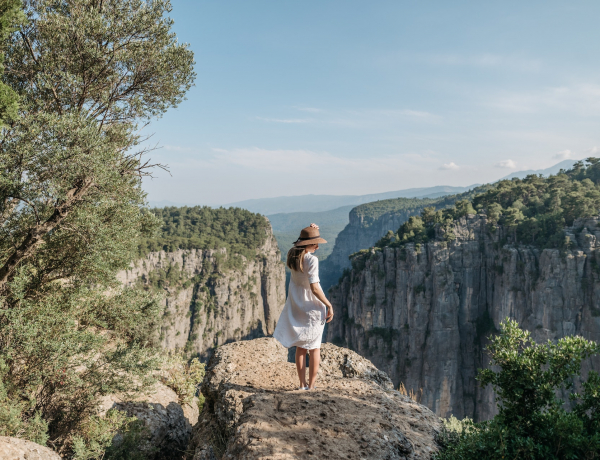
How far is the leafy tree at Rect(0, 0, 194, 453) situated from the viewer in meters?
7.38

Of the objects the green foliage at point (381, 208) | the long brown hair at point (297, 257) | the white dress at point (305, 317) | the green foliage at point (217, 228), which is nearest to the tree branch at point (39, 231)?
the long brown hair at point (297, 257)

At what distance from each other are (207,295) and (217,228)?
2171 cm

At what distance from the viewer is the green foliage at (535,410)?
3836 mm

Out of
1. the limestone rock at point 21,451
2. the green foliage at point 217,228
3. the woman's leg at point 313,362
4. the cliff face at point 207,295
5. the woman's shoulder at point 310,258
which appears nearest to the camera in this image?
the woman's shoulder at point 310,258

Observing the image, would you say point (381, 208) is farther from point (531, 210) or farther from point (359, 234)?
point (531, 210)

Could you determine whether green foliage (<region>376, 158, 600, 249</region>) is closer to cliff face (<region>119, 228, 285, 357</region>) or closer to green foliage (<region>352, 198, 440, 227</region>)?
cliff face (<region>119, 228, 285, 357</region>)

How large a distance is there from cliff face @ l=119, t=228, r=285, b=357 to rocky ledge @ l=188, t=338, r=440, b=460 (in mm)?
60072

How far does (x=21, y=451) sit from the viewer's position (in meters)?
5.29

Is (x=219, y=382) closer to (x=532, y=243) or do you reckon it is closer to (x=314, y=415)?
(x=314, y=415)

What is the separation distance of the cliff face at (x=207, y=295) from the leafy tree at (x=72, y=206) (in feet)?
184

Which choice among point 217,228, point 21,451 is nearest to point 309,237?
point 21,451

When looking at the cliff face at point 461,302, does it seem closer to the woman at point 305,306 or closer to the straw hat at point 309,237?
the woman at point 305,306

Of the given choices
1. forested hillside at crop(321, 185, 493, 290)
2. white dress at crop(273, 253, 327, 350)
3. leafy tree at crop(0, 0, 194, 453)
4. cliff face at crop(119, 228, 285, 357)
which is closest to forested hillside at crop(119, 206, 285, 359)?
cliff face at crop(119, 228, 285, 357)

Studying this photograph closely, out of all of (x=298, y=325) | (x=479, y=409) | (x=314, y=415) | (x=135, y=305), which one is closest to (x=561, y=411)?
(x=314, y=415)
